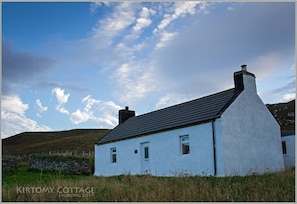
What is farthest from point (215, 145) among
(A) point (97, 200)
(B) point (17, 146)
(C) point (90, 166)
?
(B) point (17, 146)

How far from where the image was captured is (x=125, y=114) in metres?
30.9

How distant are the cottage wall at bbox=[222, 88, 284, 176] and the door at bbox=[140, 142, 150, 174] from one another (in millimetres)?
6012

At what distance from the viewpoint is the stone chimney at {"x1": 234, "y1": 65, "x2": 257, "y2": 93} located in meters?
19.9

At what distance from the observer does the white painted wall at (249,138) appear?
702 inches

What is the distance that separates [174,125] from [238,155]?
4.13 meters

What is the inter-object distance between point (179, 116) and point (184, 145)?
254 cm

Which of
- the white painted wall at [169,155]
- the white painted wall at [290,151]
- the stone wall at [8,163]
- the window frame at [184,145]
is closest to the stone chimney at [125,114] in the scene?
the white painted wall at [169,155]

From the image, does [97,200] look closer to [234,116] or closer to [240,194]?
[240,194]

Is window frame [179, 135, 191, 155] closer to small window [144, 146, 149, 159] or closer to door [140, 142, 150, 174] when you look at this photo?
door [140, 142, 150, 174]

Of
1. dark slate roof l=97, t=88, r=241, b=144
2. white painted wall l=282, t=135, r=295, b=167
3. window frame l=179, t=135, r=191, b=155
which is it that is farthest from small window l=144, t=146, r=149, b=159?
white painted wall l=282, t=135, r=295, b=167

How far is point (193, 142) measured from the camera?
1884 centimetres

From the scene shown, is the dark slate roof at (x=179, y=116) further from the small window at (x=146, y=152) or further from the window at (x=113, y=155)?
the small window at (x=146, y=152)

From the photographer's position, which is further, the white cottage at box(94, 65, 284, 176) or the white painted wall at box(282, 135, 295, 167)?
the white painted wall at box(282, 135, 295, 167)

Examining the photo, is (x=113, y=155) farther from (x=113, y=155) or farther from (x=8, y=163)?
(x=8, y=163)
